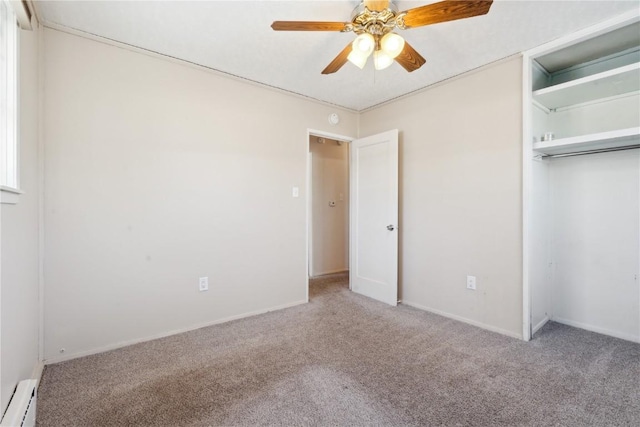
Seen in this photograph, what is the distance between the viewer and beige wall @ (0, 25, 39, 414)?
4.50 ft

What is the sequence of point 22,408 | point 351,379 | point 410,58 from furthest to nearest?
point 410,58, point 351,379, point 22,408

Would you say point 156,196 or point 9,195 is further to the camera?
point 156,196

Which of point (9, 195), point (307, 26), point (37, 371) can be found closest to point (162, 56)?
point (307, 26)

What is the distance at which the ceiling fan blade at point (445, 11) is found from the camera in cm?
145

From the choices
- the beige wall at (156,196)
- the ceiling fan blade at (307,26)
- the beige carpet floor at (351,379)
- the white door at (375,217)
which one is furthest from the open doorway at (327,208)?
the ceiling fan blade at (307,26)

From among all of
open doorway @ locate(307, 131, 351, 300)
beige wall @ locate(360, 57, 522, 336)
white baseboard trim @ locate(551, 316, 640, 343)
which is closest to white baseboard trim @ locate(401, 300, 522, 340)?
beige wall @ locate(360, 57, 522, 336)

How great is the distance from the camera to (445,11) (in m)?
1.53

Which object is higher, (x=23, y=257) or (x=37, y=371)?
(x=23, y=257)

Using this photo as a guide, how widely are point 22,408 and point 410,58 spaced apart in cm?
290

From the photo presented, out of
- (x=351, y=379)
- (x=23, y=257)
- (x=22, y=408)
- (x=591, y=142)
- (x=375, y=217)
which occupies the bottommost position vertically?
(x=351, y=379)

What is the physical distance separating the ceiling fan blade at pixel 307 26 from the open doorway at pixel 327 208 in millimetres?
2967

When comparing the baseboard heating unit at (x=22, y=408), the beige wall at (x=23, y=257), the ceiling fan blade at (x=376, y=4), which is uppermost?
the ceiling fan blade at (x=376, y=4)

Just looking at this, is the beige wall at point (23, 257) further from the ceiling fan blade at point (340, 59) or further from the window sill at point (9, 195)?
the ceiling fan blade at point (340, 59)

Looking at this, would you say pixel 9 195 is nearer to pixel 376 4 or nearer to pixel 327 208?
pixel 376 4
